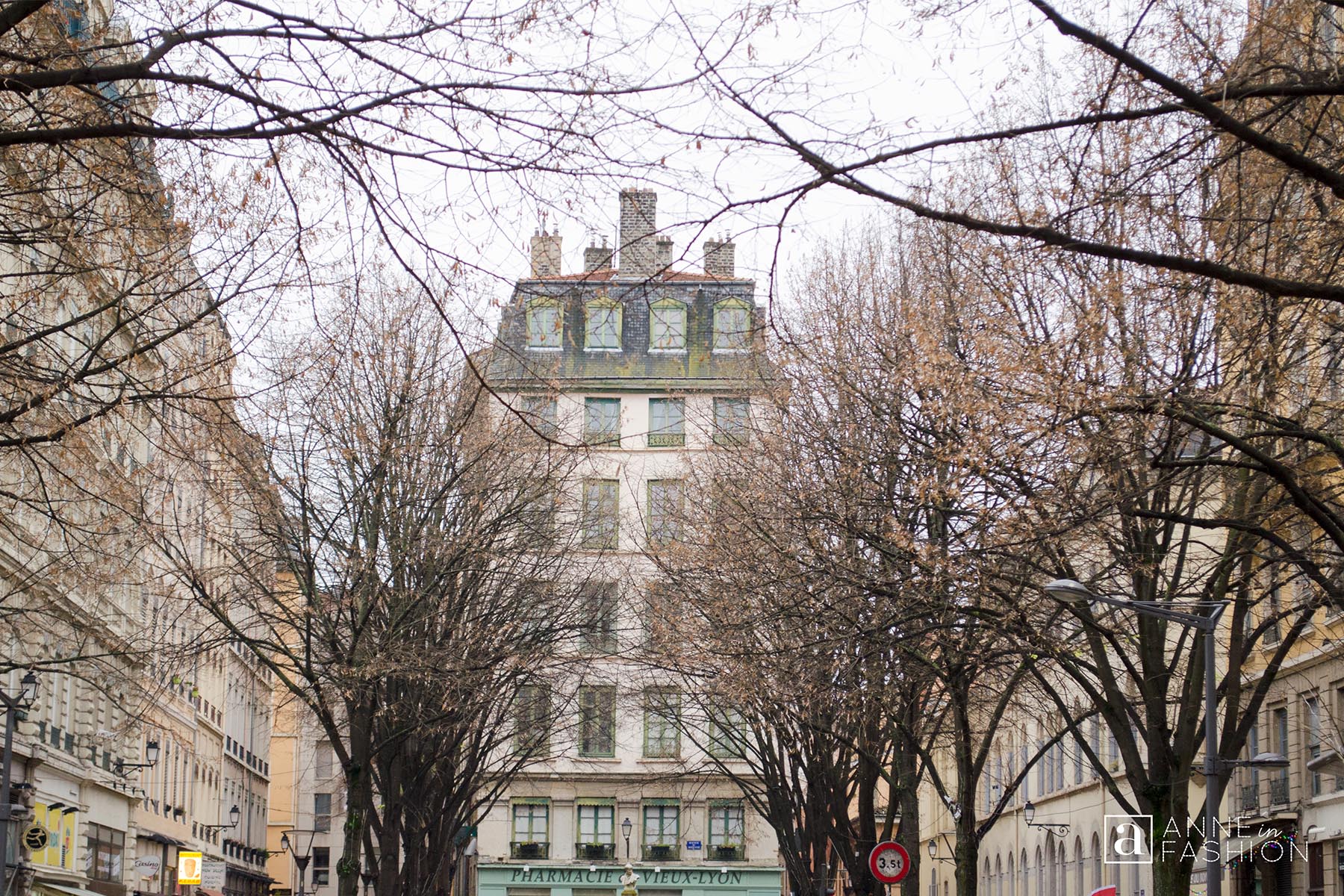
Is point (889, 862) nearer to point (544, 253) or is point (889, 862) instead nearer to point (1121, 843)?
point (1121, 843)

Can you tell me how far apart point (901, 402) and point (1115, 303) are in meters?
6.22

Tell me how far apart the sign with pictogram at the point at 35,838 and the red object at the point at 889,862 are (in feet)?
58.0

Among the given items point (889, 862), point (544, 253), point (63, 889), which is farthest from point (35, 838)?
point (544, 253)

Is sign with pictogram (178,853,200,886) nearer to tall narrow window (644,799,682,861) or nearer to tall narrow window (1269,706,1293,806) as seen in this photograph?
tall narrow window (644,799,682,861)

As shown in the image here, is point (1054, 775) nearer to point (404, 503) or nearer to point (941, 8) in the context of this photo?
point (404, 503)

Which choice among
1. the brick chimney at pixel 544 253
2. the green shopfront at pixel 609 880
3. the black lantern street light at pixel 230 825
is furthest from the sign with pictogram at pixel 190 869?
the brick chimney at pixel 544 253

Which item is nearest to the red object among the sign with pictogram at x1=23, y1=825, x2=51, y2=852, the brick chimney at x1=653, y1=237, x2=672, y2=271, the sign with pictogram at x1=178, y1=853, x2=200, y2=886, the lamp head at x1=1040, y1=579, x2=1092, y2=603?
the lamp head at x1=1040, y1=579, x2=1092, y2=603

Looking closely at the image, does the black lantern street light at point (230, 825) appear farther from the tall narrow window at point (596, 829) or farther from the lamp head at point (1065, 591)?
the lamp head at point (1065, 591)

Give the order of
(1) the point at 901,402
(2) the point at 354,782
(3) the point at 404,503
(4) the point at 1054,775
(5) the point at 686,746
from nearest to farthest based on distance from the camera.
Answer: (1) the point at 901,402, (2) the point at 354,782, (3) the point at 404,503, (4) the point at 1054,775, (5) the point at 686,746

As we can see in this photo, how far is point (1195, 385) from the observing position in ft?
60.0

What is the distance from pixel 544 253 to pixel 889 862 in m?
17.2

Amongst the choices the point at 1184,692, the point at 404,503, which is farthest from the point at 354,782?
the point at 1184,692

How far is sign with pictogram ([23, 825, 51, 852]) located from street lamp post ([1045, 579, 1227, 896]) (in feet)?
79.8

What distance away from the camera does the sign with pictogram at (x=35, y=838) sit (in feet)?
116
